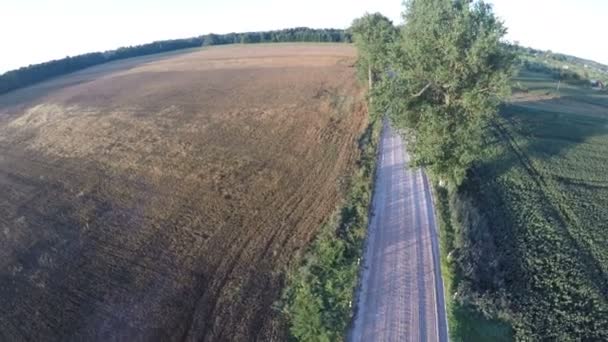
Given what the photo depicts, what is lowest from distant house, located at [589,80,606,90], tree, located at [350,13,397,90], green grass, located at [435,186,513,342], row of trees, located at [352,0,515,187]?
green grass, located at [435,186,513,342]

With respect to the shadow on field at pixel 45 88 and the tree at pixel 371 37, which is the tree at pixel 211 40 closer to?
the shadow on field at pixel 45 88

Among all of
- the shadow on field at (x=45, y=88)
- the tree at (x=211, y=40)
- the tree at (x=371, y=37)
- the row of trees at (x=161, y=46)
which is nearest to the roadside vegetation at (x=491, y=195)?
the tree at (x=371, y=37)

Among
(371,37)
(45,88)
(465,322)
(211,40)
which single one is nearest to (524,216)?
(465,322)

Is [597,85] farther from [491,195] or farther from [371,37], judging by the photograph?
[491,195]

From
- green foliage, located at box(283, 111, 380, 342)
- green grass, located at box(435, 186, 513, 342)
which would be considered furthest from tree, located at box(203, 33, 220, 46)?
green grass, located at box(435, 186, 513, 342)

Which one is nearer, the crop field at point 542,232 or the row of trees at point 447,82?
the crop field at point 542,232

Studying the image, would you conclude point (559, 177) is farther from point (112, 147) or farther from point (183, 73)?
point (183, 73)

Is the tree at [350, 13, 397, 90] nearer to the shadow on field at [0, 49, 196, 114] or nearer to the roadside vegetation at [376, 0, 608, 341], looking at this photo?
the roadside vegetation at [376, 0, 608, 341]
